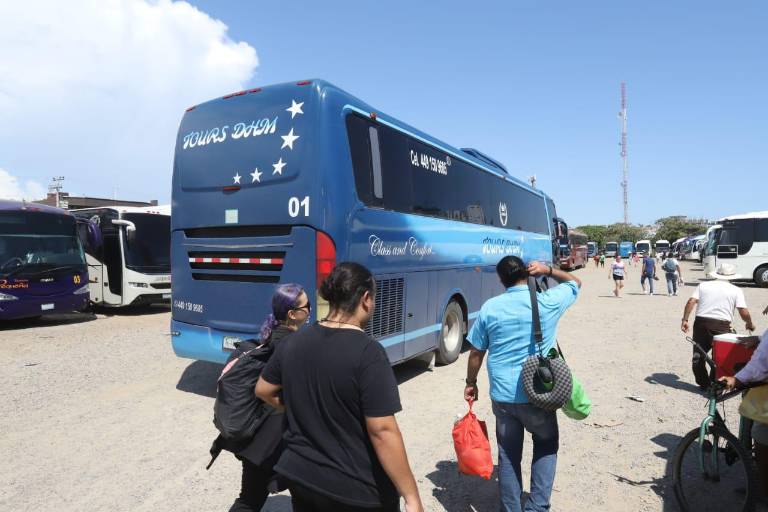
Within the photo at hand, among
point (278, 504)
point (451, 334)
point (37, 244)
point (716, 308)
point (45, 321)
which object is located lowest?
point (278, 504)

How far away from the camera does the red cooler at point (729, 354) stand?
342 centimetres

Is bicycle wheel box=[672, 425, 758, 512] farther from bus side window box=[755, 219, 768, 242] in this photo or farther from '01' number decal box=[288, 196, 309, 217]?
bus side window box=[755, 219, 768, 242]

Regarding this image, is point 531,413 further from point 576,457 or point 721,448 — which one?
point 576,457

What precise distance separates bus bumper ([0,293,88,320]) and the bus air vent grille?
362 inches

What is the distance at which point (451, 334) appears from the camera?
816 cm

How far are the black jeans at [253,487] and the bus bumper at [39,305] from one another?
10696 millimetres

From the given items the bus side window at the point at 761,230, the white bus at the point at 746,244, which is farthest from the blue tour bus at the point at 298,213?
the bus side window at the point at 761,230

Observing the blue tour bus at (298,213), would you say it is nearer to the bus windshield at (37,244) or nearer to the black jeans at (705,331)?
the black jeans at (705,331)

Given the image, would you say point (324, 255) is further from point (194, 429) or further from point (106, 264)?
point (106, 264)

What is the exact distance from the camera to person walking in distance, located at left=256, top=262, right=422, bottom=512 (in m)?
1.89

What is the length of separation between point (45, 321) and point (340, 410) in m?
13.8

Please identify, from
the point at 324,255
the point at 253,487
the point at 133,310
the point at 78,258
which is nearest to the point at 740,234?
the point at 324,255

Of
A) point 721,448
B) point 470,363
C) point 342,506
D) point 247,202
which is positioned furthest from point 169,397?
point 721,448

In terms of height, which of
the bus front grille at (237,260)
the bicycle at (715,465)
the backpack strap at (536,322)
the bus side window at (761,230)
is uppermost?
the bus side window at (761,230)
